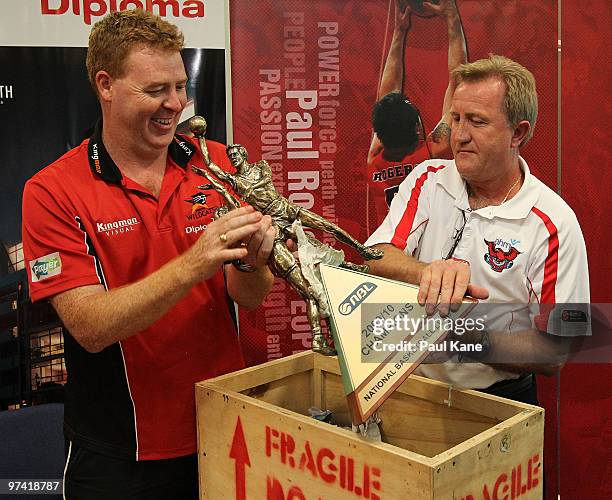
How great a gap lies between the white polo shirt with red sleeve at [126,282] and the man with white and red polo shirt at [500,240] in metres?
0.49

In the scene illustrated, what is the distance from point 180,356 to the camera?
155cm

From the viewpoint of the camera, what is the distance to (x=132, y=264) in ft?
4.96

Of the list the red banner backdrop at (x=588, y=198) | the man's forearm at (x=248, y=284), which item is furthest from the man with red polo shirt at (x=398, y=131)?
the man's forearm at (x=248, y=284)

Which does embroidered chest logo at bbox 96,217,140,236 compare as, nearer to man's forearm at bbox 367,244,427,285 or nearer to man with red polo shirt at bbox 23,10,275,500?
man with red polo shirt at bbox 23,10,275,500

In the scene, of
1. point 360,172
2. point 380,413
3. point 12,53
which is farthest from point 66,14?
point 380,413

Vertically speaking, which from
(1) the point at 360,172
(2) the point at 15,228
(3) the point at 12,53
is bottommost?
(2) the point at 15,228

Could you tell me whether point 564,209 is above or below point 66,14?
below

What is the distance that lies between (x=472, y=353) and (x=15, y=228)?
60.0 inches

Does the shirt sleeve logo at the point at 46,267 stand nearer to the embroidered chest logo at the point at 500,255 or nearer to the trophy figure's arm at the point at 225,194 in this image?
the trophy figure's arm at the point at 225,194

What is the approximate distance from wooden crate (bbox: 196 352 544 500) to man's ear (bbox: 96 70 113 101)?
0.68m

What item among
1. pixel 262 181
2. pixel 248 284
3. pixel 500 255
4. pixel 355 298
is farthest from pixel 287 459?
pixel 500 255

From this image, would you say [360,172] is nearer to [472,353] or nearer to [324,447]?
[472,353]

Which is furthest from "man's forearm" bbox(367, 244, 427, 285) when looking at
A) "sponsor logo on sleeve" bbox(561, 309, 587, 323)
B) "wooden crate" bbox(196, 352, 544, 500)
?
"sponsor logo on sleeve" bbox(561, 309, 587, 323)

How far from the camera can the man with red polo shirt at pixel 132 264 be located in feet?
4.77
